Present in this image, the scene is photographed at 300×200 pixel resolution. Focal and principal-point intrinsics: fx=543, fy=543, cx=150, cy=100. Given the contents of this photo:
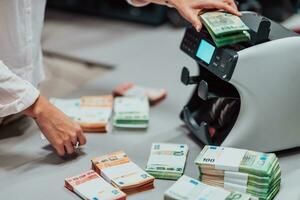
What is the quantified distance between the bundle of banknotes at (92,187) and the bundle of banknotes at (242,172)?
0.17 m

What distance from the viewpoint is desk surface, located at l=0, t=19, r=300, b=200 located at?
105 cm

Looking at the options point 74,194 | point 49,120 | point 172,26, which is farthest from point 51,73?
point 74,194

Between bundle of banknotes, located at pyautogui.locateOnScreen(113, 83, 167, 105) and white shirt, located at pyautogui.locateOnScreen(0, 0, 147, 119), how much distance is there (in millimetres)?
241

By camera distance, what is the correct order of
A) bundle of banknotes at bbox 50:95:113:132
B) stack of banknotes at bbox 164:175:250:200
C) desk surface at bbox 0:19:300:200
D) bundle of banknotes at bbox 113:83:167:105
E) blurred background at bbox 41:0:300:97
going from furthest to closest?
1. blurred background at bbox 41:0:300:97
2. bundle of banknotes at bbox 113:83:167:105
3. bundle of banknotes at bbox 50:95:113:132
4. desk surface at bbox 0:19:300:200
5. stack of banknotes at bbox 164:175:250:200

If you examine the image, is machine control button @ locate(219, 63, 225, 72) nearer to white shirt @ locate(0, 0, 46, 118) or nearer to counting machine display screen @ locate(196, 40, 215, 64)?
counting machine display screen @ locate(196, 40, 215, 64)

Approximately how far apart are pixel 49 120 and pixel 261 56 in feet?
1.48

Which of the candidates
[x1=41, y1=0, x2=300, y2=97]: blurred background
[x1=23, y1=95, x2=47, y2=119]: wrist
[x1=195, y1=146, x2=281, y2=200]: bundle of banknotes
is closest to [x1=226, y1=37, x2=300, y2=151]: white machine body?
[x1=195, y1=146, x2=281, y2=200]: bundle of banknotes

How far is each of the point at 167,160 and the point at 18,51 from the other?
0.42m

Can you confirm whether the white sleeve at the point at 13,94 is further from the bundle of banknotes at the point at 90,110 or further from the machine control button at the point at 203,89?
the machine control button at the point at 203,89

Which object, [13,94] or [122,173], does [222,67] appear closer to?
[122,173]

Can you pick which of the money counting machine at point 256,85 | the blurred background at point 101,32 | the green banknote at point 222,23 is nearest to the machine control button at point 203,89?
the money counting machine at point 256,85

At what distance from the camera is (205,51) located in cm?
113

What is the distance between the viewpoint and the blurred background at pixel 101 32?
1.73 meters

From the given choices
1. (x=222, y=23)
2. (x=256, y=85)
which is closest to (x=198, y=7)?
(x=222, y=23)
